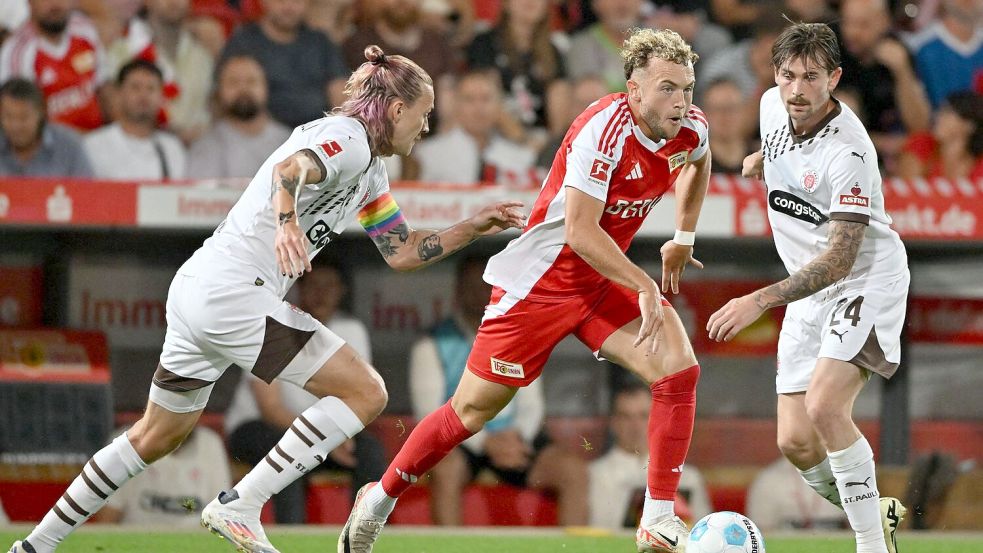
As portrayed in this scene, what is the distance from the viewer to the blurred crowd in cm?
837

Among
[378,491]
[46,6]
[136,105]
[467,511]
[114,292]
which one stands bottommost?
[467,511]

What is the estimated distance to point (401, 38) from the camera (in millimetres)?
9055

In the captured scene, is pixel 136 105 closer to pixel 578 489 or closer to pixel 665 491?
pixel 578 489

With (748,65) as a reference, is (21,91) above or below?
below

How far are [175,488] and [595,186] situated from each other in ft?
13.7

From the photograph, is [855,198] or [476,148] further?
[476,148]

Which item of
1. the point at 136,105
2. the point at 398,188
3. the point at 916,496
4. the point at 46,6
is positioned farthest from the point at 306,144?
the point at 916,496

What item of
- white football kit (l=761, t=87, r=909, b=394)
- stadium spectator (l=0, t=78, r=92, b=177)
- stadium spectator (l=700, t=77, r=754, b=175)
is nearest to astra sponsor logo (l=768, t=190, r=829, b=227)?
white football kit (l=761, t=87, r=909, b=394)

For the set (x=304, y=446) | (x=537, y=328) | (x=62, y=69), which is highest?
(x=62, y=69)

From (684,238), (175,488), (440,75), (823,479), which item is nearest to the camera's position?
(823,479)

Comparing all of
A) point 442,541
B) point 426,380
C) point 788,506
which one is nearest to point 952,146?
point 788,506

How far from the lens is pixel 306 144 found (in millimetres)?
4883

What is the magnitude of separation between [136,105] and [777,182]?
4459 mm

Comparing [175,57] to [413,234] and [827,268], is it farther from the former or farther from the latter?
[827,268]
